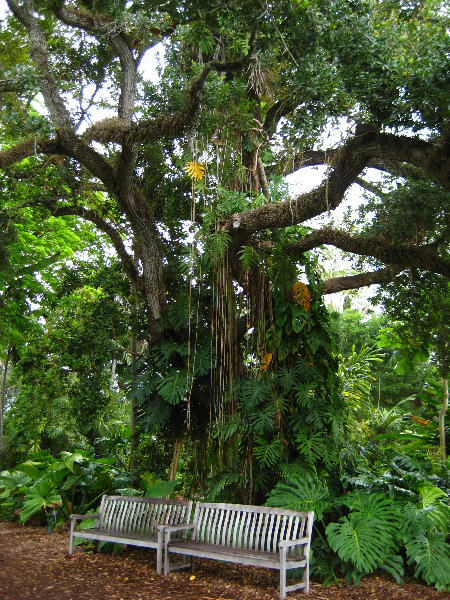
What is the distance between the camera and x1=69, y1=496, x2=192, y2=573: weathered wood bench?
18.4 ft

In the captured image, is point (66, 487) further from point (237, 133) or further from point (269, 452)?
point (237, 133)

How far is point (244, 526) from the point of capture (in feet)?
17.9

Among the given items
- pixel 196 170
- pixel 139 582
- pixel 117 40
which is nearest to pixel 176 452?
pixel 139 582

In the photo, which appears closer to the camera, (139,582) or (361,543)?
(361,543)

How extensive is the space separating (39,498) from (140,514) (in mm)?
2099

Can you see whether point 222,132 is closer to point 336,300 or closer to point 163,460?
point 163,460

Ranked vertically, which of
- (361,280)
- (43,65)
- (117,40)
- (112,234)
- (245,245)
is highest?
(117,40)

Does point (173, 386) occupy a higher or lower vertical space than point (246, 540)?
higher

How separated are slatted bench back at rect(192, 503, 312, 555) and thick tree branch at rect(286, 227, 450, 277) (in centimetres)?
276

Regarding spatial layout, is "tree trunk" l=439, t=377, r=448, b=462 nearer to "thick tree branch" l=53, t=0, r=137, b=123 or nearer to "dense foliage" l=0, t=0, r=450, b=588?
"dense foliage" l=0, t=0, r=450, b=588

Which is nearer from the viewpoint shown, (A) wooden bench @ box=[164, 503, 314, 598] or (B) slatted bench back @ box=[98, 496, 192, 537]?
(A) wooden bench @ box=[164, 503, 314, 598]

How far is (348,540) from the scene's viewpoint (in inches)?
193

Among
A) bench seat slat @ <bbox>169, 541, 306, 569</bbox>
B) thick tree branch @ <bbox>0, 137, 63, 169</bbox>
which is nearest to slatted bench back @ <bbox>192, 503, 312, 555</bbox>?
bench seat slat @ <bbox>169, 541, 306, 569</bbox>

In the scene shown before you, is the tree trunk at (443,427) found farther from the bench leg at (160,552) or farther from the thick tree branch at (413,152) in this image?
the bench leg at (160,552)
